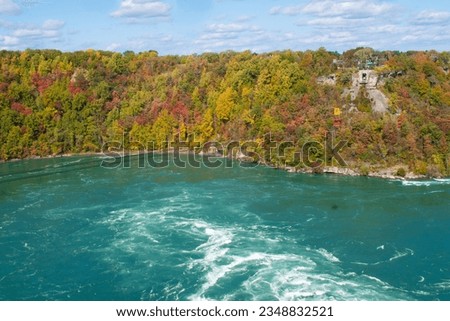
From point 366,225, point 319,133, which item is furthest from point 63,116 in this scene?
point 366,225

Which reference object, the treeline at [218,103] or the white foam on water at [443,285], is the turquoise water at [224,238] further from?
the treeline at [218,103]

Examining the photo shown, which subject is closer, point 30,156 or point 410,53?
point 30,156

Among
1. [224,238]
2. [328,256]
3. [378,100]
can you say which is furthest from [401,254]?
[378,100]

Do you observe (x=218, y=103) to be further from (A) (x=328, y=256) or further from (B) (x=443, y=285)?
(B) (x=443, y=285)

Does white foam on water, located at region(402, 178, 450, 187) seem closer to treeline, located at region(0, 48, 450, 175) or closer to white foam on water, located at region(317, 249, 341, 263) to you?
treeline, located at region(0, 48, 450, 175)

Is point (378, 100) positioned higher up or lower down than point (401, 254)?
higher up

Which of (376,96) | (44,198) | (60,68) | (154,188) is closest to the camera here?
(44,198)

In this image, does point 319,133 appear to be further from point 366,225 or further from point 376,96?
point 366,225
